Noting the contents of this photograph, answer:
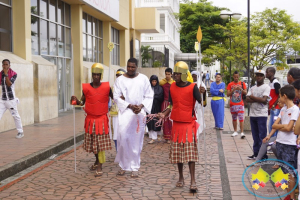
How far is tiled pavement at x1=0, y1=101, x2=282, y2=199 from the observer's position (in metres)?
5.99

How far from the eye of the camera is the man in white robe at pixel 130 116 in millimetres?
7113

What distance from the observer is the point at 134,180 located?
6844 mm

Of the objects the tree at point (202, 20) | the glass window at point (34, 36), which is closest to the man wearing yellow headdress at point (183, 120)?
the glass window at point (34, 36)

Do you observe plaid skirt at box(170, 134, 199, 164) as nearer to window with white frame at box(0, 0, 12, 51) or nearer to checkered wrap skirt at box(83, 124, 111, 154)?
checkered wrap skirt at box(83, 124, 111, 154)

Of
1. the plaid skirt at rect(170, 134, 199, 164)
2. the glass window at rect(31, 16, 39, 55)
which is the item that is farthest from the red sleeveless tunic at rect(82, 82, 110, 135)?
the glass window at rect(31, 16, 39, 55)

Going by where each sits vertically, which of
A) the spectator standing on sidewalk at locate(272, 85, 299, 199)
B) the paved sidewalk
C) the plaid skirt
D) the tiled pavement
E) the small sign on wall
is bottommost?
the tiled pavement

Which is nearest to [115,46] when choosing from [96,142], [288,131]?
[96,142]

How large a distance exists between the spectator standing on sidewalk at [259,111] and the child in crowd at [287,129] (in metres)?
2.50

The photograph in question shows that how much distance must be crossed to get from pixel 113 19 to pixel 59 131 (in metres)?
11.8

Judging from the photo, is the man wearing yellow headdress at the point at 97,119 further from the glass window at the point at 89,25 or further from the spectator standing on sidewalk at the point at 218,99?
the glass window at the point at 89,25

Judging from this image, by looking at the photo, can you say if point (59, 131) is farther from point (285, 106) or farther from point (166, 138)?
point (285, 106)

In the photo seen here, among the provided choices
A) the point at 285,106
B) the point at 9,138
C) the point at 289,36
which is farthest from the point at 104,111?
the point at 289,36

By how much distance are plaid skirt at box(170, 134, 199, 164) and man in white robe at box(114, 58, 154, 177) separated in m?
1.03

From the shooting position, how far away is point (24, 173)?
743 cm
